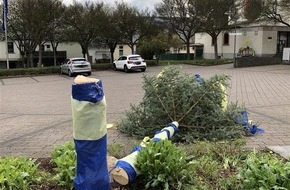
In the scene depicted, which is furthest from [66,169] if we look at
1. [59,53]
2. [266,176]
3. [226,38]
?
[59,53]

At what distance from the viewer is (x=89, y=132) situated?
3393 millimetres

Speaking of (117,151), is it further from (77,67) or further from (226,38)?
(226,38)

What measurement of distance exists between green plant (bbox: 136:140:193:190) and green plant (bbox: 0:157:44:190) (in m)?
1.15

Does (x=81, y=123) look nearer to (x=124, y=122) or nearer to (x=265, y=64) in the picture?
(x=124, y=122)

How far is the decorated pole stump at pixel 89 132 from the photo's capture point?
3.36m

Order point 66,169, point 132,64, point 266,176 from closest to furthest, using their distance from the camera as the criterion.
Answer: point 266,176 < point 66,169 < point 132,64

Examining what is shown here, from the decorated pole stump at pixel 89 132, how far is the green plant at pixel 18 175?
60cm

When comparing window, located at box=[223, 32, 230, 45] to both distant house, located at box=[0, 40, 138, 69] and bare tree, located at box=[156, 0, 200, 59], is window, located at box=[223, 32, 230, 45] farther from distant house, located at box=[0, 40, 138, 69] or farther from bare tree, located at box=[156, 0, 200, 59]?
distant house, located at box=[0, 40, 138, 69]

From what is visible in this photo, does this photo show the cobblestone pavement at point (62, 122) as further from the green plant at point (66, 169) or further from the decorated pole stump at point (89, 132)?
the decorated pole stump at point (89, 132)

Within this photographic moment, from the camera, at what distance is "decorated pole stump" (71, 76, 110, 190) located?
3355mm

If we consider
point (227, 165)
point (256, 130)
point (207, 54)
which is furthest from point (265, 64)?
point (227, 165)

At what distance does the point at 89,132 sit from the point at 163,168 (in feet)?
2.79

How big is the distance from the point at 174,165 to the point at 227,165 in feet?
3.40

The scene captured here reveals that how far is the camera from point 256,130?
6.77 meters
